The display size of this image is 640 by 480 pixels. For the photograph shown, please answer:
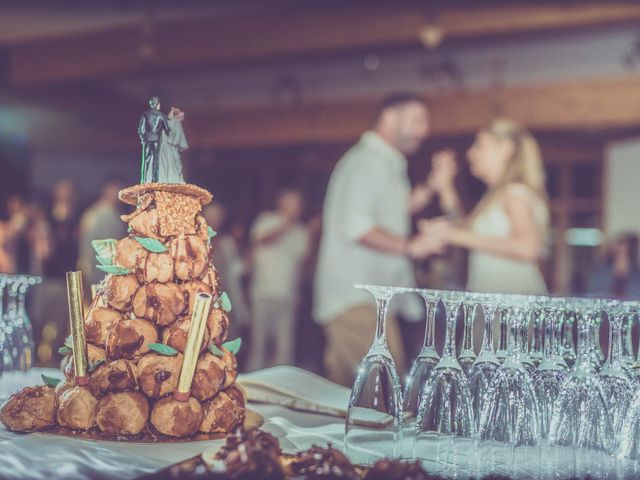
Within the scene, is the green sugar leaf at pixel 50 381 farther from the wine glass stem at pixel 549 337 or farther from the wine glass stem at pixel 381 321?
the wine glass stem at pixel 549 337

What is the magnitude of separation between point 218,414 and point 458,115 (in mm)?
6034

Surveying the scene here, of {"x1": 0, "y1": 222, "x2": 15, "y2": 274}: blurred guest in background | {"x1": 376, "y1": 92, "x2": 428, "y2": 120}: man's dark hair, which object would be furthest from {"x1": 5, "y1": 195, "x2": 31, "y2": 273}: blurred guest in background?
{"x1": 376, "y1": 92, "x2": 428, "y2": 120}: man's dark hair

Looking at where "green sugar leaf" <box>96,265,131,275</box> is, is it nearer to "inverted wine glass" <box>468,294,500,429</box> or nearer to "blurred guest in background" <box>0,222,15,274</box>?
"inverted wine glass" <box>468,294,500,429</box>

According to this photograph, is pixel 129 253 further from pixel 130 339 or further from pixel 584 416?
pixel 584 416

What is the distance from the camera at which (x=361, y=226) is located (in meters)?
2.82

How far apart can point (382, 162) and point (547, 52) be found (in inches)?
136

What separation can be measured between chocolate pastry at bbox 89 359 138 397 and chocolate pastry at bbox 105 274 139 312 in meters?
0.10

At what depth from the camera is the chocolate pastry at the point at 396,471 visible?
3.13 ft

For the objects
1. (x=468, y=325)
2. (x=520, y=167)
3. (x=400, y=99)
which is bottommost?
(x=468, y=325)

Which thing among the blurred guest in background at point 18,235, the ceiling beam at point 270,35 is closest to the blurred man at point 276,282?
the ceiling beam at point 270,35

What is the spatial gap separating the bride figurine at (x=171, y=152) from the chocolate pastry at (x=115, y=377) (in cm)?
32

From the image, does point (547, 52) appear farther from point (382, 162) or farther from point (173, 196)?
point (173, 196)

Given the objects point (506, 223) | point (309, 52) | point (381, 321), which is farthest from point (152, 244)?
point (309, 52)

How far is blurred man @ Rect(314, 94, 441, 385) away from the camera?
2820 millimetres
